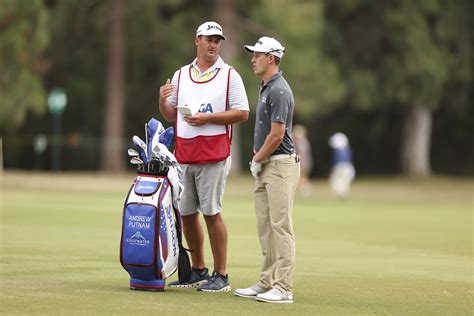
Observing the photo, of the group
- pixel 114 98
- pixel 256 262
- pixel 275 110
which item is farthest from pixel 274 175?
pixel 114 98

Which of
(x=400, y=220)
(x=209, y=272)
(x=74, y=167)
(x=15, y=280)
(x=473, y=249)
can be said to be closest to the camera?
(x=15, y=280)

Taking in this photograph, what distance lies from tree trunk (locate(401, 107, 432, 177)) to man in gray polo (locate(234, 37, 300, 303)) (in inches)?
1593

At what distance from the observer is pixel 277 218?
10.6 m

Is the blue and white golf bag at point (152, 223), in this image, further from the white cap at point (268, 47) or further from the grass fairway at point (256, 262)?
the white cap at point (268, 47)

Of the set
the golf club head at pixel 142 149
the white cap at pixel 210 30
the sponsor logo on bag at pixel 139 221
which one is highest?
Result: the white cap at pixel 210 30

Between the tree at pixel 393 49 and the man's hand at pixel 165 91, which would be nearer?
the man's hand at pixel 165 91

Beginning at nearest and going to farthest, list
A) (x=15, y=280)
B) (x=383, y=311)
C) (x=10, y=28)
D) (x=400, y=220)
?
(x=383, y=311), (x=15, y=280), (x=400, y=220), (x=10, y=28)

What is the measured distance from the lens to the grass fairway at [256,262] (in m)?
10.2

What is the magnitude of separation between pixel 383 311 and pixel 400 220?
46.6 feet

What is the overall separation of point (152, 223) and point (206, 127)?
110 centimetres

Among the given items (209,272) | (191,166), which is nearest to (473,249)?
(209,272)

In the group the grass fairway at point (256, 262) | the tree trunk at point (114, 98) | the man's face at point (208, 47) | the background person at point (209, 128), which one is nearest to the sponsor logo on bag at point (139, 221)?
the grass fairway at point (256, 262)

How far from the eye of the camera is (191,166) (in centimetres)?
1125

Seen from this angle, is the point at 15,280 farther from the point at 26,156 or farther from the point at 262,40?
the point at 26,156
